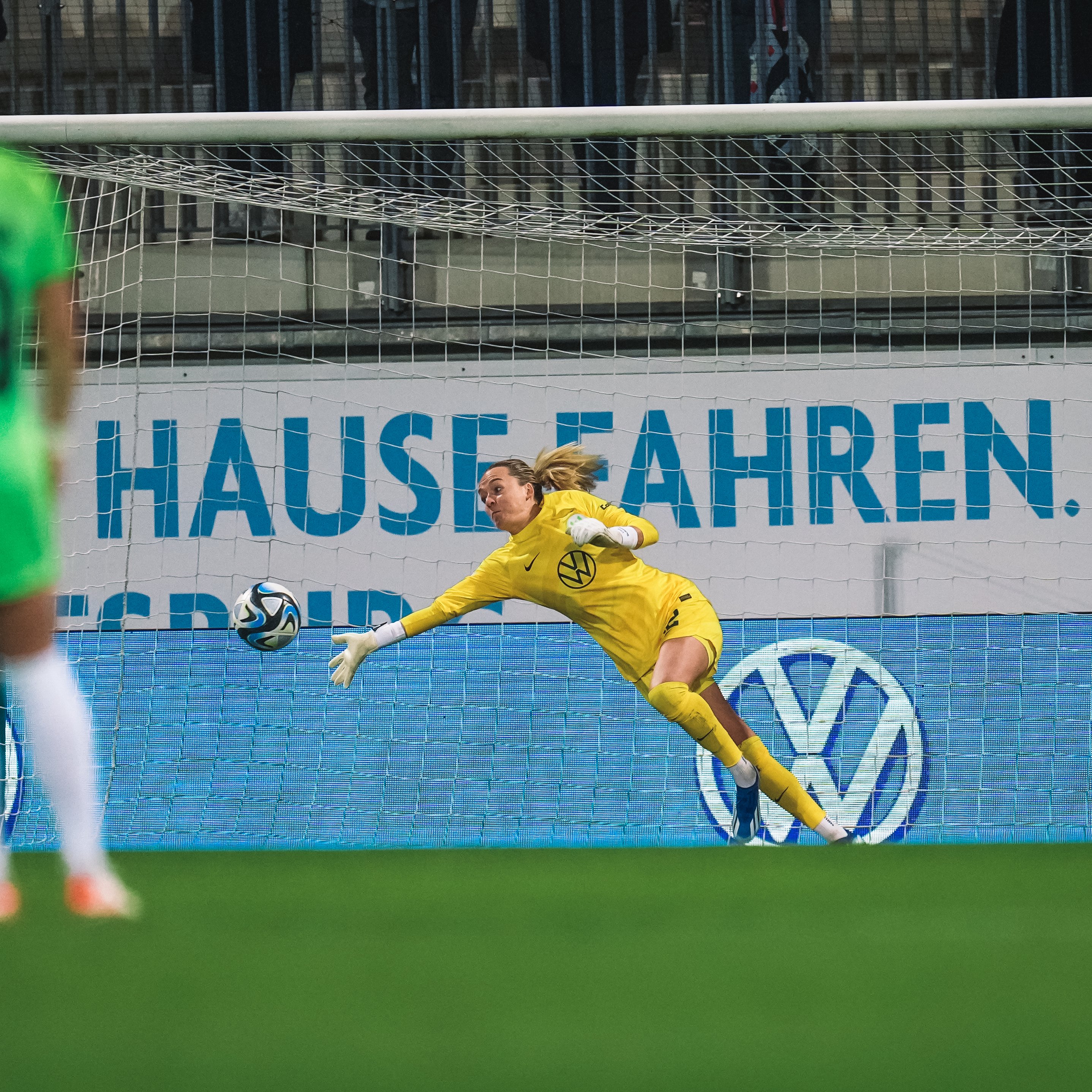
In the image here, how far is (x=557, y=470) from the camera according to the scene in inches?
236

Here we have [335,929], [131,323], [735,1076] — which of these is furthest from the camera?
[131,323]

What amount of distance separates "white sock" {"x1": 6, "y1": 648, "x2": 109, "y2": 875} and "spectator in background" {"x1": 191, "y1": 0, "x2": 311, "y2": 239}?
19.4 feet

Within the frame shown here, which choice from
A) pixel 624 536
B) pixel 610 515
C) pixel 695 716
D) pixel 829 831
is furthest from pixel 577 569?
pixel 829 831

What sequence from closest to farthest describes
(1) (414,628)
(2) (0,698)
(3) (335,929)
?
(3) (335,929) → (1) (414,628) → (2) (0,698)

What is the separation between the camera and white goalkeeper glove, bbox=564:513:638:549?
5.34m

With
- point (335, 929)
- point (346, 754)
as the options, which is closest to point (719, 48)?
point (346, 754)

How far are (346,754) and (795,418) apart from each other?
111 inches

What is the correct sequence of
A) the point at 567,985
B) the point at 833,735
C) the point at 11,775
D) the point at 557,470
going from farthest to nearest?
the point at 833,735, the point at 11,775, the point at 557,470, the point at 567,985

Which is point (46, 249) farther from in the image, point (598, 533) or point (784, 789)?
point (784, 789)

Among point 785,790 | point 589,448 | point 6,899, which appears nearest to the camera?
point 6,899

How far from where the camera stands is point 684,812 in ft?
21.6

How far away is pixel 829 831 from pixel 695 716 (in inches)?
33.7

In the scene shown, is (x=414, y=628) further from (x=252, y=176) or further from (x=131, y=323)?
(x=131, y=323)

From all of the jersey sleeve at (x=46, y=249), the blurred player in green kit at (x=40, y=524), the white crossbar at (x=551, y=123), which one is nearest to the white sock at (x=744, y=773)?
the white crossbar at (x=551, y=123)
